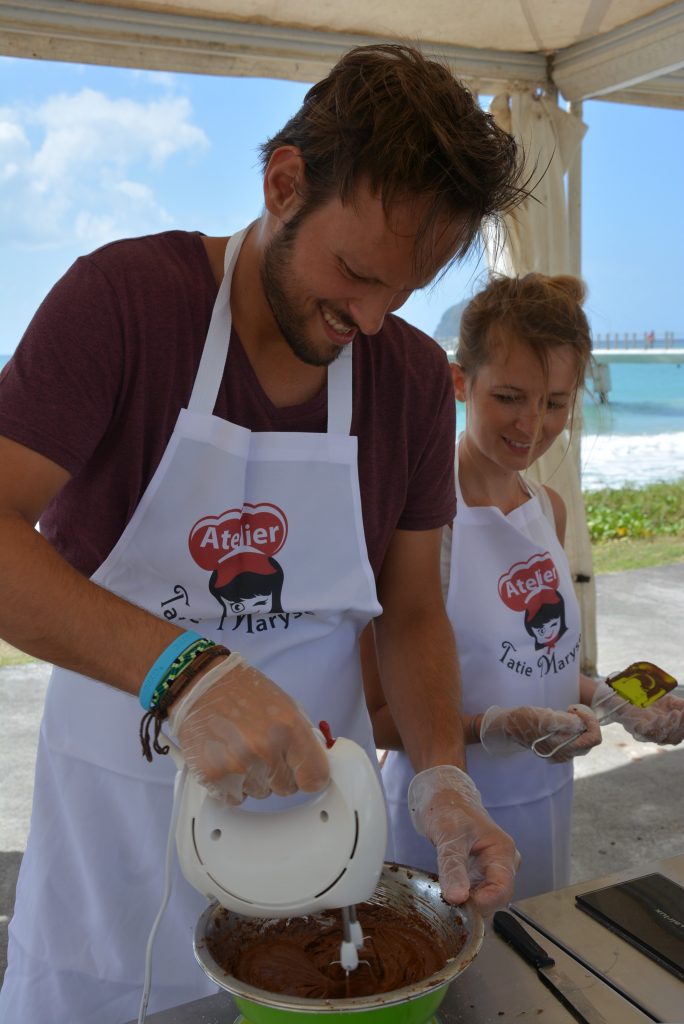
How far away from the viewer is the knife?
992 millimetres

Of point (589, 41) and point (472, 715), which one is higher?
point (589, 41)

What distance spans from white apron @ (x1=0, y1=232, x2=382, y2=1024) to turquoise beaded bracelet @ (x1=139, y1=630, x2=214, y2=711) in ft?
1.09

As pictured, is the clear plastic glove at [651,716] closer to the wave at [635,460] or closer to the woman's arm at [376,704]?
the woman's arm at [376,704]

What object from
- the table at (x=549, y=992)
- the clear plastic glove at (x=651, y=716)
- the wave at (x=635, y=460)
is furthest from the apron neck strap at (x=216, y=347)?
the wave at (x=635, y=460)

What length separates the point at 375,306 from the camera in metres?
1.21

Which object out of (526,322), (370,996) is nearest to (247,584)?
(370,996)

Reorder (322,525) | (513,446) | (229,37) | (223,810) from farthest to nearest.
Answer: (229,37), (513,446), (322,525), (223,810)

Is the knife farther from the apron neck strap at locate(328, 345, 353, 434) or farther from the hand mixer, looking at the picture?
the apron neck strap at locate(328, 345, 353, 434)

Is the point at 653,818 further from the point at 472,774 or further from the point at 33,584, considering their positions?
the point at 33,584

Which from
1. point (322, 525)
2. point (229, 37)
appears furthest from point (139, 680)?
point (229, 37)

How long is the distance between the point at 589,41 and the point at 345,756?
11.9ft

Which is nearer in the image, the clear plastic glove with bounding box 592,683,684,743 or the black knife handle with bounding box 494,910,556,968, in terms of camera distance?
the black knife handle with bounding box 494,910,556,968

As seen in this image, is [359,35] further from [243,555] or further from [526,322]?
[243,555]

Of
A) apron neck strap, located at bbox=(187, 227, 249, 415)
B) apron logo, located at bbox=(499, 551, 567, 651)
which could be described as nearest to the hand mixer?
apron neck strap, located at bbox=(187, 227, 249, 415)
